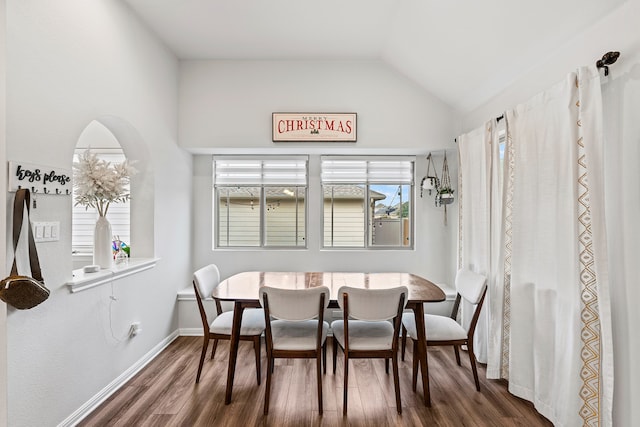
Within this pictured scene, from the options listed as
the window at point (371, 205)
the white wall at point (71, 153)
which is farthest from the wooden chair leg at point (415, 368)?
the white wall at point (71, 153)

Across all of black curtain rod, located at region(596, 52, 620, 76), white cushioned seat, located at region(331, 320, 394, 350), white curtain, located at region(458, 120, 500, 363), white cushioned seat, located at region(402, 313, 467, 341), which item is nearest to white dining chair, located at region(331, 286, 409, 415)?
white cushioned seat, located at region(331, 320, 394, 350)

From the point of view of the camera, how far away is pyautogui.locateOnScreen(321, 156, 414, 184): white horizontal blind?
3922 millimetres

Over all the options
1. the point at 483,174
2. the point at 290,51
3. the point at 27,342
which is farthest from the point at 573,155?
the point at 27,342

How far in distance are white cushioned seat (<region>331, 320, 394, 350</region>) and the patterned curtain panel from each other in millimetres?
900

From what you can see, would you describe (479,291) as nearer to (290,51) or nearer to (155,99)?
(290,51)

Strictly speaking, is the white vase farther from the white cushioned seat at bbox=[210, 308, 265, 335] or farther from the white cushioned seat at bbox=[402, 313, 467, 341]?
the white cushioned seat at bbox=[402, 313, 467, 341]

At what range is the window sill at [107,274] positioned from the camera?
6.63ft

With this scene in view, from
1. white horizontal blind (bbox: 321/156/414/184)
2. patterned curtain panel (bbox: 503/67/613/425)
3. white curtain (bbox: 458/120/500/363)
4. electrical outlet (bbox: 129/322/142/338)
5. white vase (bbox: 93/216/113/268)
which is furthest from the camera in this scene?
white horizontal blind (bbox: 321/156/414/184)

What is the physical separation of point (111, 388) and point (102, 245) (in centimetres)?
105

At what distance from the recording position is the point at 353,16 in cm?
280

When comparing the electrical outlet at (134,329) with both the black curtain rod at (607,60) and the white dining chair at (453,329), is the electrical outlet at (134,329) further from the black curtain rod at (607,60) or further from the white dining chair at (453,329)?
the black curtain rod at (607,60)

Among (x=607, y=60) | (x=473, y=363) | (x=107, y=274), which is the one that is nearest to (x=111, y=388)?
(x=107, y=274)

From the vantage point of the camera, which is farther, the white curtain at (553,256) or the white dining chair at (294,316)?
the white dining chair at (294,316)

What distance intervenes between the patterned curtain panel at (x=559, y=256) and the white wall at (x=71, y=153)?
2915 millimetres
